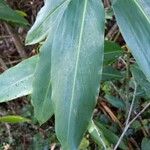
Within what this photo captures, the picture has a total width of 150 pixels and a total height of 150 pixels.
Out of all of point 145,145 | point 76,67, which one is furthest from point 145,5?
point 145,145

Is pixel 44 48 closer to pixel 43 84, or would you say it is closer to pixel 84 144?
pixel 43 84

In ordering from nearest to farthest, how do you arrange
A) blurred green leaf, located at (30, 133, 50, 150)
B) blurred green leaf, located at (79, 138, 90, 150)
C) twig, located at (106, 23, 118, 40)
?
1. blurred green leaf, located at (79, 138, 90, 150)
2. blurred green leaf, located at (30, 133, 50, 150)
3. twig, located at (106, 23, 118, 40)

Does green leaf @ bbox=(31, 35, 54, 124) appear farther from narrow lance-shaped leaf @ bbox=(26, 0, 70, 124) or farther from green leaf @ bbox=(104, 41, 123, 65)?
green leaf @ bbox=(104, 41, 123, 65)

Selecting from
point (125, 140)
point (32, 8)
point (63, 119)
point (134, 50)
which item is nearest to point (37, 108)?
point (63, 119)

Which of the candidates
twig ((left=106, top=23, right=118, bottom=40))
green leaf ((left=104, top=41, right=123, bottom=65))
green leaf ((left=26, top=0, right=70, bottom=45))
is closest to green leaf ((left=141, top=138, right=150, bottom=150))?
green leaf ((left=104, top=41, right=123, bottom=65))

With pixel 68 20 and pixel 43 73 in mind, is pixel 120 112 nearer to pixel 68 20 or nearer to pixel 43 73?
pixel 43 73

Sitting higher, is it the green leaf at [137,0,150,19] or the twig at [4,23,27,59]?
the green leaf at [137,0,150,19]
